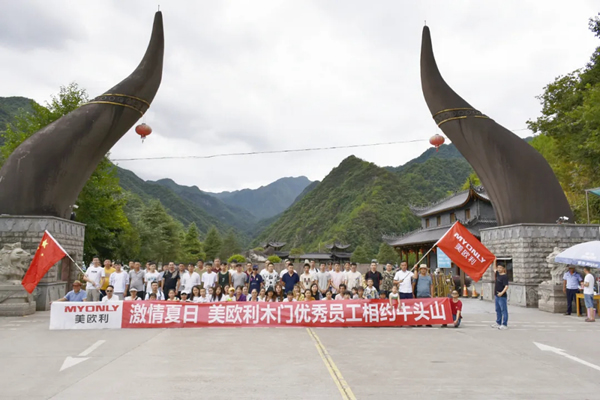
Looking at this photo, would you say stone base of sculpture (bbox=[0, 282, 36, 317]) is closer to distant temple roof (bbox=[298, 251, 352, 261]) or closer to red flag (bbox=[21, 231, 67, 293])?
red flag (bbox=[21, 231, 67, 293])

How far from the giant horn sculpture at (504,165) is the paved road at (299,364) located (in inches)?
272

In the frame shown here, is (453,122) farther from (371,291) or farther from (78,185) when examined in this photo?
(78,185)

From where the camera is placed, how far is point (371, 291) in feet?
Answer: 39.3

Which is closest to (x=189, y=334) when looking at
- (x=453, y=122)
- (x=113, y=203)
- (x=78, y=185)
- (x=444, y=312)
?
(x=444, y=312)

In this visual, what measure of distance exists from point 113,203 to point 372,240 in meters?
50.6

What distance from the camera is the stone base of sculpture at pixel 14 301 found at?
13320mm

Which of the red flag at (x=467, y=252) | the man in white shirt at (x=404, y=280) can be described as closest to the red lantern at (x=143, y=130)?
the man in white shirt at (x=404, y=280)

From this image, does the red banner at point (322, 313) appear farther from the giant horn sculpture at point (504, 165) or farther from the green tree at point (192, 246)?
the green tree at point (192, 246)

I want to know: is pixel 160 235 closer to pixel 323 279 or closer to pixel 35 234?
pixel 35 234

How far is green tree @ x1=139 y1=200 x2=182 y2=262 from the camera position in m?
52.2

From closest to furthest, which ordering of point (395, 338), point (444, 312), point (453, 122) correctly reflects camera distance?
point (395, 338) < point (444, 312) < point (453, 122)

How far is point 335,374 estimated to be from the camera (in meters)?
6.54

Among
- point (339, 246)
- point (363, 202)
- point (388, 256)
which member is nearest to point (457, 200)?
point (388, 256)

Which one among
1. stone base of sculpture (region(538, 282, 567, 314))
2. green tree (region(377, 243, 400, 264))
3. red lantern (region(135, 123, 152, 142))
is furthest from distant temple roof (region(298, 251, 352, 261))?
stone base of sculpture (region(538, 282, 567, 314))
